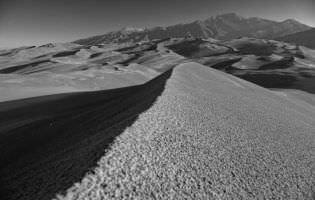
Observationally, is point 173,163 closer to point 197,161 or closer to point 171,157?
point 171,157

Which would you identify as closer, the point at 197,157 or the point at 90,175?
the point at 90,175

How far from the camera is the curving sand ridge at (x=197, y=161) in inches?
192

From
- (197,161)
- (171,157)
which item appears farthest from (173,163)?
(197,161)

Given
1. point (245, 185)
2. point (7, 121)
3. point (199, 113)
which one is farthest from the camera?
point (7, 121)

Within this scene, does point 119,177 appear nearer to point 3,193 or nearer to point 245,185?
point 3,193

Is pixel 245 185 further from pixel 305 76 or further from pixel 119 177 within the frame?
pixel 305 76

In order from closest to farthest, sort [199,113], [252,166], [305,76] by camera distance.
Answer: [252,166], [199,113], [305,76]

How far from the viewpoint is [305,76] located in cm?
Result: 6375

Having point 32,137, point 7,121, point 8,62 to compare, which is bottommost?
point 8,62

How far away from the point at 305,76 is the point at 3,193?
7438 cm

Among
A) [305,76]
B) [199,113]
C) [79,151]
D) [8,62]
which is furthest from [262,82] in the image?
[8,62]

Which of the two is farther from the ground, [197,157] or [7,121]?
[197,157]

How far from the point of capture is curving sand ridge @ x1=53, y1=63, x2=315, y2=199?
4.87 meters

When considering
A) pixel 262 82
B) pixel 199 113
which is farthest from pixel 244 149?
pixel 262 82
